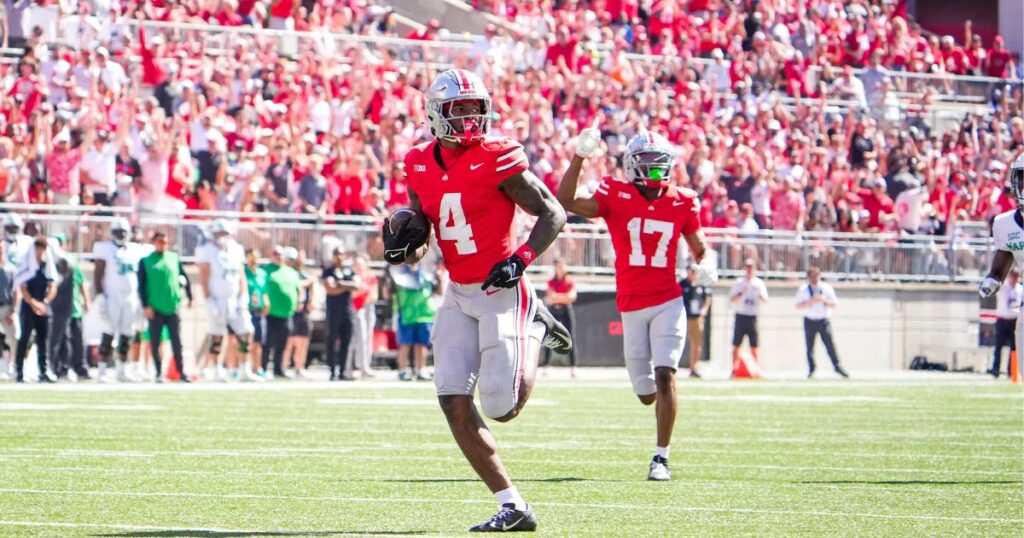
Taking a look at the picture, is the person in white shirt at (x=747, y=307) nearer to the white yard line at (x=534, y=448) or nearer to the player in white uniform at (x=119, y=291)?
the player in white uniform at (x=119, y=291)

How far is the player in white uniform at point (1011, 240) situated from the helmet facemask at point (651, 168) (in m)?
1.99

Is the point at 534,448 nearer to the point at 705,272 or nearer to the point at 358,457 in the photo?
the point at 358,457

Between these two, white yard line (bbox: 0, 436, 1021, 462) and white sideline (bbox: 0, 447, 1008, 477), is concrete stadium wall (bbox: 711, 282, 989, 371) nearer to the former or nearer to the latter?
white yard line (bbox: 0, 436, 1021, 462)

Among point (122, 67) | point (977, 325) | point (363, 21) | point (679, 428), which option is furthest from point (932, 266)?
point (679, 428)

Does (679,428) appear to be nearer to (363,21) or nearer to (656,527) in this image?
(656,527)

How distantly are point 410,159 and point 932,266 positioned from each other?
22.5 metres

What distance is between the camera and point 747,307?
86.2ft

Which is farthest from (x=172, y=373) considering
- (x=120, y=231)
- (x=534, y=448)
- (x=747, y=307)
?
(x=534, y=448)

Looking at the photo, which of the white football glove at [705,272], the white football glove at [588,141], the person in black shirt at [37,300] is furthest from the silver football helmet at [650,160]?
the person in black shirt at [37,300]

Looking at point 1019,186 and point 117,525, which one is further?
point 1019,186

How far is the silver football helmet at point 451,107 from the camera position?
7.79 metres

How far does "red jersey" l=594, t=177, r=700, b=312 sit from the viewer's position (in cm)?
1130

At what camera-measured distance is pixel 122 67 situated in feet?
79.6

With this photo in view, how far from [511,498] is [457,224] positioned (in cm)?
119
